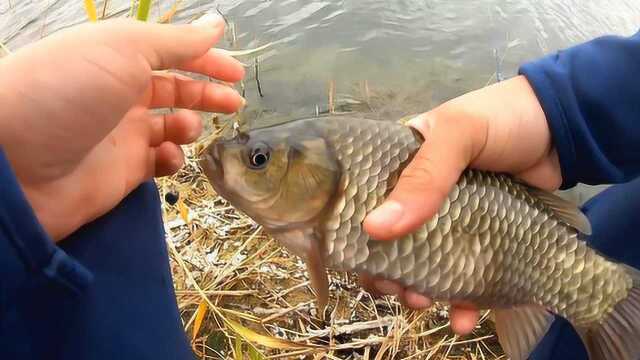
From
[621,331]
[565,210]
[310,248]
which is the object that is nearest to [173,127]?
[310,248]

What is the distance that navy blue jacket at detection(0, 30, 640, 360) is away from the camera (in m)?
1.02

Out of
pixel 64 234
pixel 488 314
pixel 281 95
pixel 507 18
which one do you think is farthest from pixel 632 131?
pixel 507 18

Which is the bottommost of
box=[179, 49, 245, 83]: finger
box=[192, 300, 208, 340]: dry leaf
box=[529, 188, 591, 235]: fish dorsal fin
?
box=[192, 300, 208, 340]: dry leaf

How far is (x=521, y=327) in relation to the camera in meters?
1.51

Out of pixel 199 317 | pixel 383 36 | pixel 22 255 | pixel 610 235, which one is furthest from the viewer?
pixel 383 36

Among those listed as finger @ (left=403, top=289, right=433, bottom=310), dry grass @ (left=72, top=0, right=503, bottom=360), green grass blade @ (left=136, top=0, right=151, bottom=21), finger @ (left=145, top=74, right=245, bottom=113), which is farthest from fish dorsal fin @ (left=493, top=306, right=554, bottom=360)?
green grass blade @ (left=136, top=0, right=151, bottom=21)

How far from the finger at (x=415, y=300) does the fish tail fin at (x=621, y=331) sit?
0.37 m

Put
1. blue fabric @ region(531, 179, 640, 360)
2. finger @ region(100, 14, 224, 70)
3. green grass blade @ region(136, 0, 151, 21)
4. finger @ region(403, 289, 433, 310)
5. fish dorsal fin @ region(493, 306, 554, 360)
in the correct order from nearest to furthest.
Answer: finger @ region(100, 14, 224, 70) → finger @ region(403, 289, 433, 310) → fish dorsal fin @ region(493, 306, 554, 360) → blue fabric @ region(531, 179, 640, 360) → green grass blade @ region(136, 0, 151, 21)

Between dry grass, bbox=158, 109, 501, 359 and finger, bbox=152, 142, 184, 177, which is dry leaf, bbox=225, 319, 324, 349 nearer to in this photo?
dry grass, bbox=158, 109, 501, 359

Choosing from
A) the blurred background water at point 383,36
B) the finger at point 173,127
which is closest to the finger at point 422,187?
the finger at point 173,127

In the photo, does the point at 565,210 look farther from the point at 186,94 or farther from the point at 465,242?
the point at 186,94

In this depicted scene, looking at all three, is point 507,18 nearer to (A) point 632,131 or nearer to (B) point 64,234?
(A) point 632,131

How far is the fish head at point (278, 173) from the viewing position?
4.10 feet

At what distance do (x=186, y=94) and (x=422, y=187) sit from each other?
0.63m
